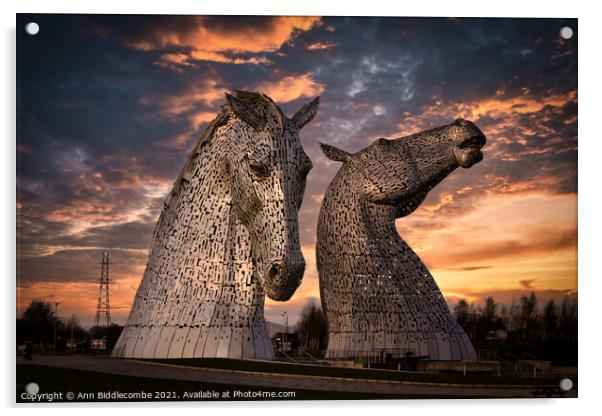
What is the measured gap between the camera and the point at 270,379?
948cm

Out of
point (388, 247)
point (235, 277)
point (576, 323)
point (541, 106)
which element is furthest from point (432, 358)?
point (235, 277)

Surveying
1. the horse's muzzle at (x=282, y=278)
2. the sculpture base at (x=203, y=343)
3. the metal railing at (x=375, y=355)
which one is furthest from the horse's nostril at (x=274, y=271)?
the metal railing at (x=375, y=355)

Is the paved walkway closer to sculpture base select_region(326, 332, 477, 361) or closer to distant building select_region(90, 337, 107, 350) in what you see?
distant building select_region(90, 337, 107, 350)

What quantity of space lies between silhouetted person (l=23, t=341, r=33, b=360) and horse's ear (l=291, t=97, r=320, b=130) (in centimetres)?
405

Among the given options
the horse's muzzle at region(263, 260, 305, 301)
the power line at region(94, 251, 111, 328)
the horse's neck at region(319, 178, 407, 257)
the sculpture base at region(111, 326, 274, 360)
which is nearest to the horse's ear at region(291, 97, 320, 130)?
the horse's muzzle at region(263, 260, 305, 301)

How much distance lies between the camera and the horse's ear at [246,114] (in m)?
9.25

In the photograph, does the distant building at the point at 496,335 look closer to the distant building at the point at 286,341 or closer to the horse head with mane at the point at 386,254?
the horse head with mane at the point at 386,254

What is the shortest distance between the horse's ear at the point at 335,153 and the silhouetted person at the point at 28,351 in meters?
6.93

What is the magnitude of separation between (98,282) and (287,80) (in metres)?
3.89

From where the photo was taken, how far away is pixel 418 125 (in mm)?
13883

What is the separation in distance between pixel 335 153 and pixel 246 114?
622cm

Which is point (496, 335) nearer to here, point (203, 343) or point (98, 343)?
point (98, 343)

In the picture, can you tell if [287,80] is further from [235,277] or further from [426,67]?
[235,277]

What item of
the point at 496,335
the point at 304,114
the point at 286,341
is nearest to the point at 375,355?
the point at 286,341
